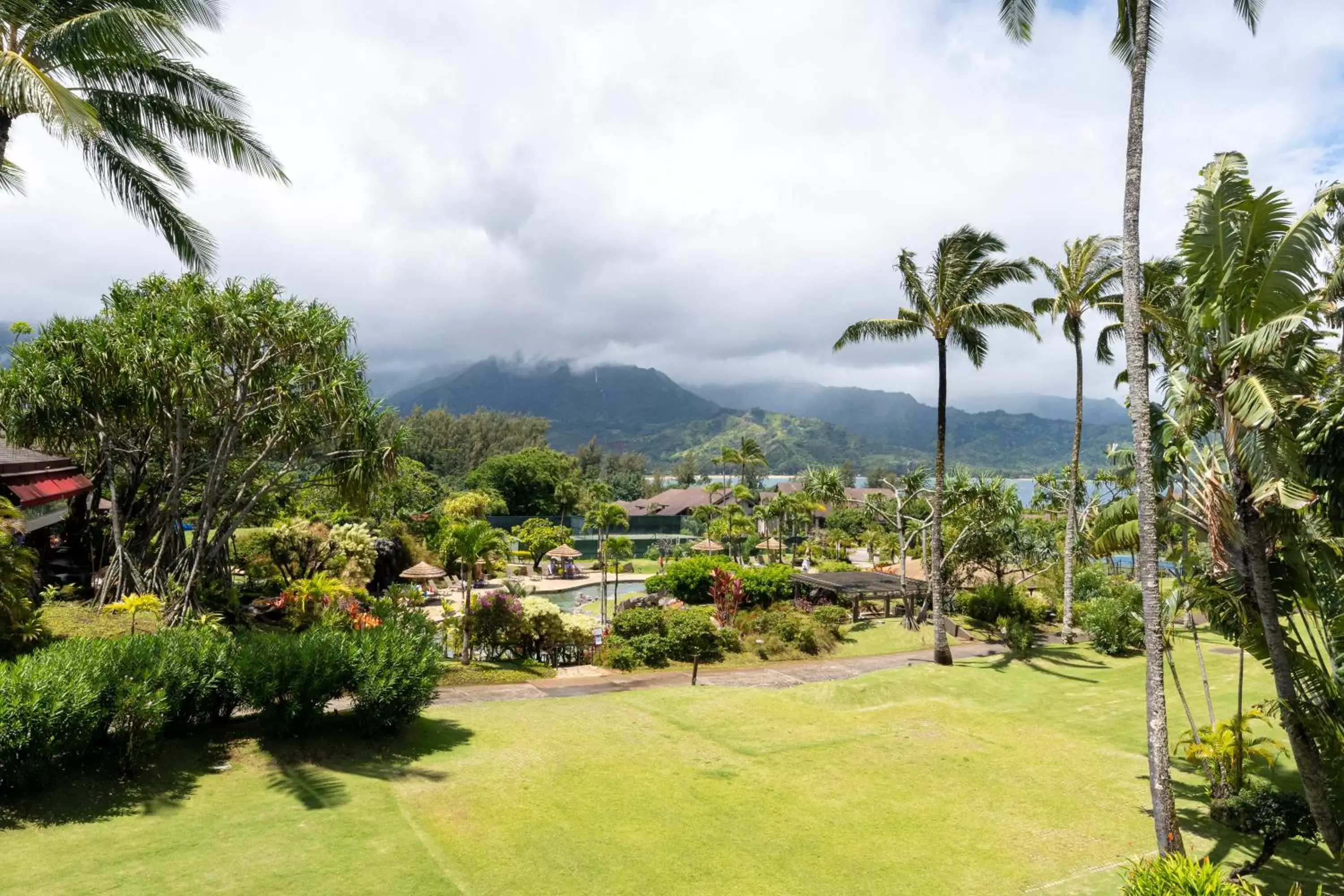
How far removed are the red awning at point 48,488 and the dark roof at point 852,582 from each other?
22842mm

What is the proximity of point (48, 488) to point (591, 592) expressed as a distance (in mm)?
29444

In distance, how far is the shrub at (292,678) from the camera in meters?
10.3

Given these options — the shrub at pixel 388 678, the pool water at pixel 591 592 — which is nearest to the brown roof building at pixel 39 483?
the shrub at pixel 388 678

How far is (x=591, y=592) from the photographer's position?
44.2m

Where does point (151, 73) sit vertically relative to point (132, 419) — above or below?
above

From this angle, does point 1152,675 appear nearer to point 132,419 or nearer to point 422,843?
point 422,843

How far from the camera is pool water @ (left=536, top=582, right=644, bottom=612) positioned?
133 feet

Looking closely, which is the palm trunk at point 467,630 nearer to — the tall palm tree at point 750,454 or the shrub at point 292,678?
the shrub at point 292,678

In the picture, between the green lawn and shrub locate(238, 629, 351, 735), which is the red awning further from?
shrub locate(238, 629, 351, 735)

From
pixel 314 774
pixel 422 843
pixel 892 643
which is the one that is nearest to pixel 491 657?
pixel 314 774

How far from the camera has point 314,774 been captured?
1004 cm

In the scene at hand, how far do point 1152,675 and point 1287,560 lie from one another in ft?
8.04

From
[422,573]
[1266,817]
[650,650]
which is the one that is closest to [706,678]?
[650,650]

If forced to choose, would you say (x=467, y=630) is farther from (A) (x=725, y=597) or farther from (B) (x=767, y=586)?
(B) (x=767, y=586)
